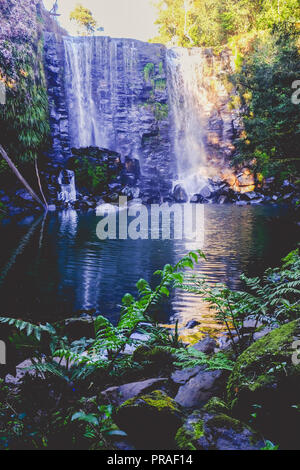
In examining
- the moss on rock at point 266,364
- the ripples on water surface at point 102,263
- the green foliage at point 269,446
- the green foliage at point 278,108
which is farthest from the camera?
the green foliage at point 278,108

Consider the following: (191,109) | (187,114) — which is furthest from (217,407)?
(191,109)

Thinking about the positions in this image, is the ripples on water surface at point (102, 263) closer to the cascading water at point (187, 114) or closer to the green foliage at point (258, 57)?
the green foliage at point (258, 57)

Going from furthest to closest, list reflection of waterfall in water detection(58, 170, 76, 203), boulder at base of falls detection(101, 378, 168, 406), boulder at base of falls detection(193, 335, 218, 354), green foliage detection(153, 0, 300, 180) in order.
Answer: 1. reflection of waterfall in water detection(58, 170, 76, 203)
2. green foliage detection(153, 0, 300, 180)
3. boulder at base of falls detection(193, 335, 218, 354)
4. boulder at base of falls detection(101, 378, 168, 406)

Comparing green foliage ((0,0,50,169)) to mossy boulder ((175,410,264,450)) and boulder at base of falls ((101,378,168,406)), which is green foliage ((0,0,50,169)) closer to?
boulder at base of falls ((101,378,168,406))

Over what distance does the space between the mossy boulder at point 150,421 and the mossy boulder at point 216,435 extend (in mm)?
83

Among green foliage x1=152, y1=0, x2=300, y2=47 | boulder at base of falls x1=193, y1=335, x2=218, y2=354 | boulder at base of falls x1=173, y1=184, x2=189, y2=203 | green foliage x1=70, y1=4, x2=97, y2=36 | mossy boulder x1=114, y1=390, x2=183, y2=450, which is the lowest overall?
boulder at base of falls x1=193, y1=335, x2=218, y2=354

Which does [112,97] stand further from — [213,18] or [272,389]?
[272,389]

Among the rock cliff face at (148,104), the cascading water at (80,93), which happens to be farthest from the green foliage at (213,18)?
the cascading water at (80,93)

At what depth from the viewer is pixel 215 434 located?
157cm

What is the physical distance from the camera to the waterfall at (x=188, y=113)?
32156mm

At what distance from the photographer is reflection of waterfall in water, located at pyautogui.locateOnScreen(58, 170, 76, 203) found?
917 inches

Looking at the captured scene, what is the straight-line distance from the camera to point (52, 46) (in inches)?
1046

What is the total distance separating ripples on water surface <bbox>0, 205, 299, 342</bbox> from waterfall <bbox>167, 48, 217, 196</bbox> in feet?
62.6

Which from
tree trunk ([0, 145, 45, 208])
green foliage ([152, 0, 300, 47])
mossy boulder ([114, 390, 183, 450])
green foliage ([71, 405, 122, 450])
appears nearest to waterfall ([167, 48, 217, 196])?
green foliage ([152, 0, 300, 47])
